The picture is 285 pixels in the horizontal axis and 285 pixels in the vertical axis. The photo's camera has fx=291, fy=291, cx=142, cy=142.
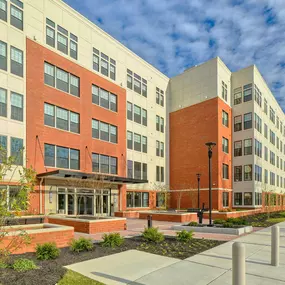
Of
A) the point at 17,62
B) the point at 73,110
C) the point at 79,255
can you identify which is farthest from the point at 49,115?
the point at 79,255

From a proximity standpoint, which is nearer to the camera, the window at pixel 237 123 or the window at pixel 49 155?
the window at pixel 49 155

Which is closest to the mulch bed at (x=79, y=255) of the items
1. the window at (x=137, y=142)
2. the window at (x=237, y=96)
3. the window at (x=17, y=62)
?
the window at (x=17, y=62)

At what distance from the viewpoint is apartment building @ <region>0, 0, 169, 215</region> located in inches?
893

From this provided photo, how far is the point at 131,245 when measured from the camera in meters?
11.5

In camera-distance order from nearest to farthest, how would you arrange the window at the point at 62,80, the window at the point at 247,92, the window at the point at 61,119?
1. the window at the point at 61,119
2. the window at the point at 62,80
3. the window at the point at 247,92

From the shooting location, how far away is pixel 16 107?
22.6m

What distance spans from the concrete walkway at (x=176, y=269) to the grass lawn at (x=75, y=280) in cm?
22

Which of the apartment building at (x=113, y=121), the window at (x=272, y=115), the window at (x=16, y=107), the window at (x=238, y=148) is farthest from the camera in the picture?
the window at (x=272, y=115)

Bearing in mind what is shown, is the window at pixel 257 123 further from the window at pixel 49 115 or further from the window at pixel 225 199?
the window at pixel 49 115

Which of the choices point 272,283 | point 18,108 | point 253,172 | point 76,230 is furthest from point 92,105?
point 272,283

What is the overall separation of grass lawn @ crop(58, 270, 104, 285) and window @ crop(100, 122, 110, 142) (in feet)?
78.7

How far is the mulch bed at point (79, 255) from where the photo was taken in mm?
6766

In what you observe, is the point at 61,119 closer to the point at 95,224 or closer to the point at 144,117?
the point at 95,224

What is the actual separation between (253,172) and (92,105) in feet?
75.0
